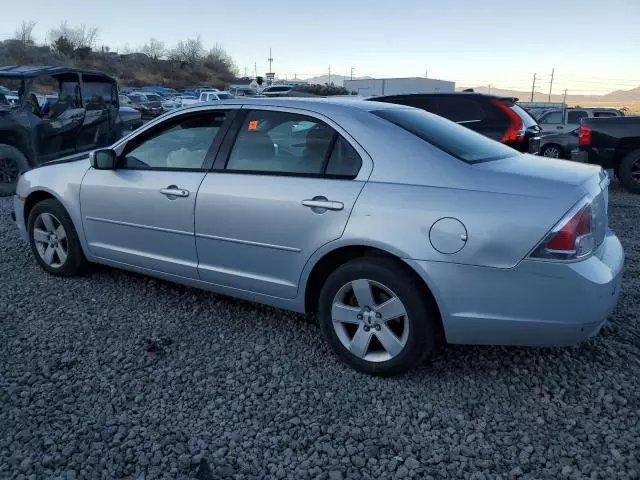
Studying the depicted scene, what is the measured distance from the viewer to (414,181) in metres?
2.99

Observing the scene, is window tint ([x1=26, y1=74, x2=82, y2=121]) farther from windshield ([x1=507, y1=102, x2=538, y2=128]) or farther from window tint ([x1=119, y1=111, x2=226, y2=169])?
windshield ([x1=507, y1=102, x2=538, y2=128])

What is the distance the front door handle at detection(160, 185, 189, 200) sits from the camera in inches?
147

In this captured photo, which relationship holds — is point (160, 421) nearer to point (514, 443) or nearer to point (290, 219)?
point (290, 219)

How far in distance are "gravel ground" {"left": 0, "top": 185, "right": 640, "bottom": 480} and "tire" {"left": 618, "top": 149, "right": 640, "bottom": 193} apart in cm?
672

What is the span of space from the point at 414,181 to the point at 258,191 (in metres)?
0.98

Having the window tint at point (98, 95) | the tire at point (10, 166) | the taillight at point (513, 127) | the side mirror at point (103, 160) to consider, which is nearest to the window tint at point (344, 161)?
the side mirror at point (103, 160)

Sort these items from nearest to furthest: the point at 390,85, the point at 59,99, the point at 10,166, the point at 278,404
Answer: the point at 278,404 → the point at 10,166 → the point at 59,99 → the point at 390,85

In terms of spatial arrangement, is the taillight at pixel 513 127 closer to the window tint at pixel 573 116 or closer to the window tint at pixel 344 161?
the window tint at pixel 344 161

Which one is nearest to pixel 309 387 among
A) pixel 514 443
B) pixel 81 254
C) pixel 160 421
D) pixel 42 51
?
pixel 160 421

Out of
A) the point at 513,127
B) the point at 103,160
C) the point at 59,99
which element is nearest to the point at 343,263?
the point at 103,160

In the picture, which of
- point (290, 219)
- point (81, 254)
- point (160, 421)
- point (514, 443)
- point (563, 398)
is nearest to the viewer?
point (514, 443)

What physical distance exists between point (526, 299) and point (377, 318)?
0.80m

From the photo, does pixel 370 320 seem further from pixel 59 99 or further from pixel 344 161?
pixel 59 99

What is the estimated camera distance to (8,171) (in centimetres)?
875
